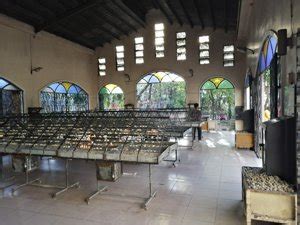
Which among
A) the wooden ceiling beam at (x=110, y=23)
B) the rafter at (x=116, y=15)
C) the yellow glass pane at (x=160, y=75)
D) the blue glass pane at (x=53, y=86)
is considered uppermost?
the rafter at (x=116, y=15)

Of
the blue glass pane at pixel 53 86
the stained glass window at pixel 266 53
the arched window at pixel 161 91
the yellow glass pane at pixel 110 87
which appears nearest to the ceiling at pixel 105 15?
the blue glass pane at pixel 53 86

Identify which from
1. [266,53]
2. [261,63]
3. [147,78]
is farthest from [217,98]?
[266,53]

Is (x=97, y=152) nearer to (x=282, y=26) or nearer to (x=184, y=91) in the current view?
(x=282, y=26)

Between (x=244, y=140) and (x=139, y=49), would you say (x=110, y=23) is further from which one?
(x=244, y=140)

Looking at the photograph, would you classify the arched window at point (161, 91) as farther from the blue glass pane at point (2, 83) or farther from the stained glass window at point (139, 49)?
the blue glass pane at point (2, 83)

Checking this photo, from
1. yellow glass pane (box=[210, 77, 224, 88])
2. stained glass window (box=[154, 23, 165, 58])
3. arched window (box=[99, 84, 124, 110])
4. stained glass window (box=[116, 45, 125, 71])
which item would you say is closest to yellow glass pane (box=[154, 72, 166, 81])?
stained glass window (box=[154, 23, 165, 58])

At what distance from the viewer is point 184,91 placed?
14664mm

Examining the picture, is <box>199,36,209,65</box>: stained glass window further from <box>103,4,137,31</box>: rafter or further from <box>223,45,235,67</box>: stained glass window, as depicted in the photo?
<box>103,4,137,31</box>: rafter

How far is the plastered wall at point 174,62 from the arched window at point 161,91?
0.32 meters

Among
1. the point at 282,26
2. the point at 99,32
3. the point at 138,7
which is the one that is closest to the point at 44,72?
the point at 99,32

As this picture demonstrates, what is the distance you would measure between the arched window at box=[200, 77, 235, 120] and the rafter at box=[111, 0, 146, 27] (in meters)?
5.04

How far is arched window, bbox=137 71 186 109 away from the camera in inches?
583

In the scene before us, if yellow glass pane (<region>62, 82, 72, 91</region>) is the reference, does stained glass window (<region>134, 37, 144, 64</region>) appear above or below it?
above

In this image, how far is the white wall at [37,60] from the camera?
33.7ft
